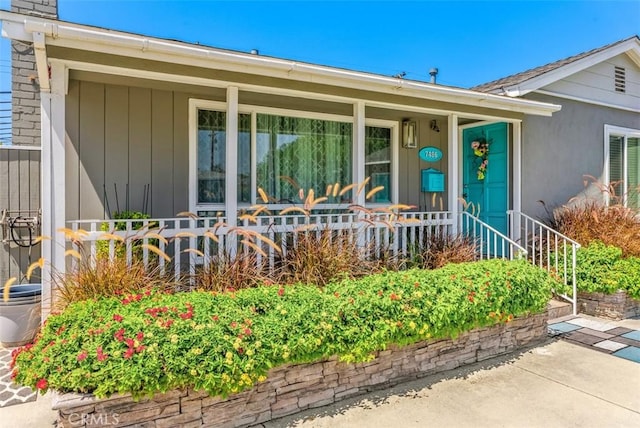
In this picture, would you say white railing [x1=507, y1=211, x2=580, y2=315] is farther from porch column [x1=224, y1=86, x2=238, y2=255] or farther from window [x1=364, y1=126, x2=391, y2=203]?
porch column [x1=224, y1=86, x2=238, y2=255]

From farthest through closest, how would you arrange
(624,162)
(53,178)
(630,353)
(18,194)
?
(624,162) < (18,194) < (630,353) < (53,178)

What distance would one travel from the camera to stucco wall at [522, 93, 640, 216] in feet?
22.0

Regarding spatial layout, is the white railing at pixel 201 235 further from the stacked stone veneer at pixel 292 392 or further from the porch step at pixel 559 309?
the porch step at pixel 559 309

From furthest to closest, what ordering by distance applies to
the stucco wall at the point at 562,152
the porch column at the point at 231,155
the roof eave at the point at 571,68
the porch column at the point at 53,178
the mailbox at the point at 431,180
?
the mailbox at the point at 431,180
the stucco wall at the point at 562,152
the roof eave at the point at 571,68
the porch column at the point at 231,155
the porch column at the point at 53,178

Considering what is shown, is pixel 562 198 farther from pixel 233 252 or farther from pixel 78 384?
pixel 78 384

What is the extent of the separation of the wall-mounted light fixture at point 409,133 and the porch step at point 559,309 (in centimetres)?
327

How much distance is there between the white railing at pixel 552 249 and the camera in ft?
18.1

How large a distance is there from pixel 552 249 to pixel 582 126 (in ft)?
9.29

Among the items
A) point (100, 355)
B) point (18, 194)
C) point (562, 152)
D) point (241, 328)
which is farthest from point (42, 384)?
point (562, 152)

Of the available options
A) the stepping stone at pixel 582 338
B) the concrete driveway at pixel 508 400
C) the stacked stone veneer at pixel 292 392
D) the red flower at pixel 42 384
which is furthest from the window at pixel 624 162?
the red flower at pixel 42 384

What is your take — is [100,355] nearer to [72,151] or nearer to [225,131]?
[72,151]

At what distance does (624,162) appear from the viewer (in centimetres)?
792

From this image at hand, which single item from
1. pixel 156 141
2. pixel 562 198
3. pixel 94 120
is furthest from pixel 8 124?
pixel 562 198

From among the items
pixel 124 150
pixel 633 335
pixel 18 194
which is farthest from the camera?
pixel 18 194
